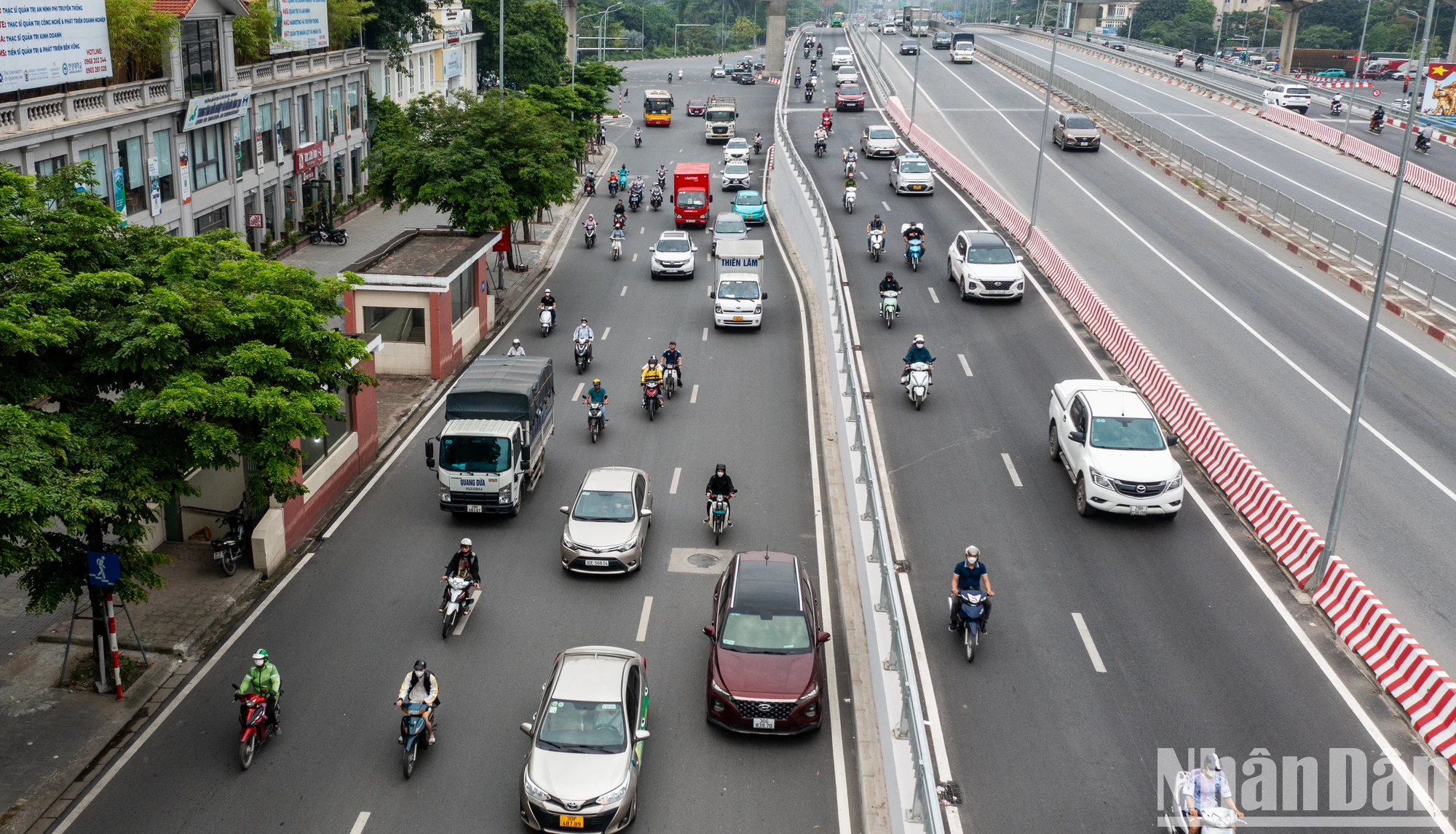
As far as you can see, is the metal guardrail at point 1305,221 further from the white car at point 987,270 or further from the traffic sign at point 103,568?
the traffic sign at point 103,568

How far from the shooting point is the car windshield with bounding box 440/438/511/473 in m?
24.5

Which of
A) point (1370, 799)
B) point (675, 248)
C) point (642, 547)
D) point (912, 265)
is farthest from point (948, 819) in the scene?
point (675, 248)

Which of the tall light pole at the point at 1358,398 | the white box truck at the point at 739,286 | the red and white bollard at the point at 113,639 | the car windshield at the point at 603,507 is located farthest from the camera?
the white box truck at the point at 739,286

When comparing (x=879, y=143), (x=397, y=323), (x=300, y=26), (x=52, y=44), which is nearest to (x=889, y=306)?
(x=397, y=323)

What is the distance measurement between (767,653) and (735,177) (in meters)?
52.9

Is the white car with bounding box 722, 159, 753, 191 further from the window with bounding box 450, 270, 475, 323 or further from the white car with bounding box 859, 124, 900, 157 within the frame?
the window with bounding box 450, 270, 475, 323

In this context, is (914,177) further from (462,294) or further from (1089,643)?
(1089,643)

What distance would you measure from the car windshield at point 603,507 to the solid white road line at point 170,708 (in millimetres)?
5304

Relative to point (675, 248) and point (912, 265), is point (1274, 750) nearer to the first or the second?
point (912, 265)

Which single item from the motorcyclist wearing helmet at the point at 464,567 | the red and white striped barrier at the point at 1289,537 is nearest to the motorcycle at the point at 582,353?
the red and white striped barrier at the point at 1289,537

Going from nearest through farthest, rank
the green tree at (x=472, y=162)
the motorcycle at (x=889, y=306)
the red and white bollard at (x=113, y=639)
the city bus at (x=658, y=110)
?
the red and white bollard at (x=113, y=639), the motorcycle at (x=889, y=306), the green tree at (x=472, y=162), the city bus at (x=658, y=110)

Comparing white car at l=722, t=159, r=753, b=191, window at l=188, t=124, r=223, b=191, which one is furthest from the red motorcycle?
white car at l=722, t=159, r=753, b=191

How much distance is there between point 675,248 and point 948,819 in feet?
114

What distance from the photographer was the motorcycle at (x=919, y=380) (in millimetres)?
29906
